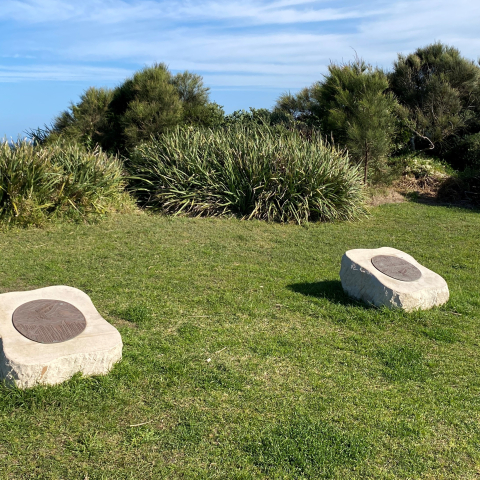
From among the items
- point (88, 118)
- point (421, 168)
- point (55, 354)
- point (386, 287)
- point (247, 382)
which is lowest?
point (421, 168)

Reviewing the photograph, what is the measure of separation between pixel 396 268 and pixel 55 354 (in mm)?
3889

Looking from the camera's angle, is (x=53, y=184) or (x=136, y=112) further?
(x=136, y=112)

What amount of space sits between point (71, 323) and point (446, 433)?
10.0 feet

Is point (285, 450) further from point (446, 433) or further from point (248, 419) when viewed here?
point (446, 433)

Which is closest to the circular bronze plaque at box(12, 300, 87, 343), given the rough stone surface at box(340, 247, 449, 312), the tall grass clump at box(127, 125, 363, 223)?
the rough stone surface at box(340, 247, 449, 312)

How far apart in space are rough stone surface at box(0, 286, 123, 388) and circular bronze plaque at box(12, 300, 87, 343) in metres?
0.05

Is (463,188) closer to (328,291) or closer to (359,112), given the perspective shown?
(359,112)

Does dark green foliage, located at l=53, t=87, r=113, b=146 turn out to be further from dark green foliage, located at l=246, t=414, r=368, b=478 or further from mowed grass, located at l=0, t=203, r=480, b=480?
dark green foliage, located at l=246, t=414, r=368, b=478

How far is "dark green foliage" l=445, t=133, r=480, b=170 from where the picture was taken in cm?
1447

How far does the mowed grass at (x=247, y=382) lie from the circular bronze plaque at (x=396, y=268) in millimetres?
448

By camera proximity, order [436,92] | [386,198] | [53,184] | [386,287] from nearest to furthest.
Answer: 1. [386,287]
2. [53,184]
3. [386,198]
4. [436,92]

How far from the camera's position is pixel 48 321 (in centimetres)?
422

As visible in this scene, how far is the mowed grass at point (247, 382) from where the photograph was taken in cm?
323

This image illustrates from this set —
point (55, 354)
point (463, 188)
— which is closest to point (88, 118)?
point (463, 188)
